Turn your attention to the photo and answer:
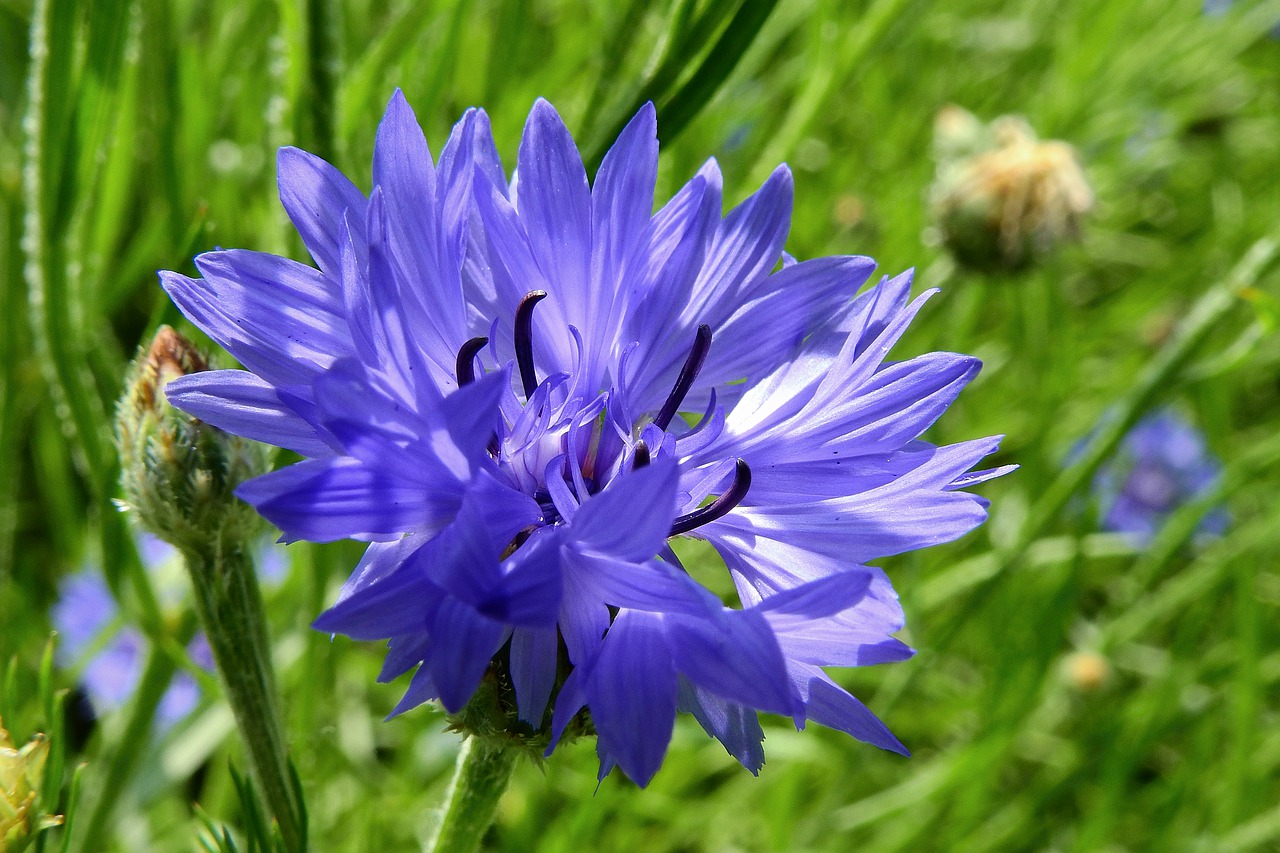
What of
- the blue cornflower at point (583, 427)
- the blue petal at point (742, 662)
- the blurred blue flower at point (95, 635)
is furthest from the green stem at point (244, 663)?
the blurred blue flower at point (95, 635)

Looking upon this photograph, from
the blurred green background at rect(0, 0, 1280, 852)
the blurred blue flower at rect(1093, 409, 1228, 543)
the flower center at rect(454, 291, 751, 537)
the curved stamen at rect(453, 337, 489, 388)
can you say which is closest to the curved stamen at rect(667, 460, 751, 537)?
the flower center at rect(454, 291, 751, 537)

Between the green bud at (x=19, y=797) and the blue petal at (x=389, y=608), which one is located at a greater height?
the blue petal at (x=389, y=608)

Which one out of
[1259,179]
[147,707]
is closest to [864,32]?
[147,707]

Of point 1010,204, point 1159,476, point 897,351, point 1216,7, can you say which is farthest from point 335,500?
point 1159,476

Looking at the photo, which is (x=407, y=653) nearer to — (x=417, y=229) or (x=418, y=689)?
(x=418, y=689)

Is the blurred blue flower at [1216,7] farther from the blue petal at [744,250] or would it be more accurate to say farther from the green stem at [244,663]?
the green stem at [244,663]

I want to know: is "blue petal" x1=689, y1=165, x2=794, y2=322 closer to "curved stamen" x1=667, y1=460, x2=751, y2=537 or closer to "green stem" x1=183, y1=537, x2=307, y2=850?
"curved stamen" x1=667, y1=460, x2=751, y2=537
